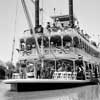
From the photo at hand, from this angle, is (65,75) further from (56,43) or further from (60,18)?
(60,18)

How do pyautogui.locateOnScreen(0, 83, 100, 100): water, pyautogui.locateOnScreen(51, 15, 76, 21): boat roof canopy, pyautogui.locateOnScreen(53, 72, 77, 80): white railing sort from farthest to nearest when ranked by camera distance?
pyautogui.locateOnScreen(51, 15, 76, 21): boat roof canopy → pyautogui.locateOnScreen(53, 72, 77, 80): white railing → pyautogui.locateOnScreen(0, 83, 100, 100): water

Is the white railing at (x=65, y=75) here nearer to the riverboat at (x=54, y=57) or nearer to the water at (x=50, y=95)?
the riverboat at (x=54, y=57)

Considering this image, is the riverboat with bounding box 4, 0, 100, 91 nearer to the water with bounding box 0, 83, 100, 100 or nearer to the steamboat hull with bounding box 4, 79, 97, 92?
the steamboat hull with bounding box 4, 79, 97, 92

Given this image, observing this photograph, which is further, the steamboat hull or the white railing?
the white railing

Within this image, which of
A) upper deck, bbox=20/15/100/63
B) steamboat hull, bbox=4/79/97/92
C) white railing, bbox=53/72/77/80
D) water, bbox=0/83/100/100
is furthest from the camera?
upper deck, bbox=20/15/100/63

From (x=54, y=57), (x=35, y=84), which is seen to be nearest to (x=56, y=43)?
(x=54, y=57)

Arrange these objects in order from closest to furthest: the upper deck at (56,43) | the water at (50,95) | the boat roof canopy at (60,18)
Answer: the water at (50,95) → the upper deck at (56,43) → the boat roof canopy at (60,18)

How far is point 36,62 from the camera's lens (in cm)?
2034

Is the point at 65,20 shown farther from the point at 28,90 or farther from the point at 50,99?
the point at 50,99

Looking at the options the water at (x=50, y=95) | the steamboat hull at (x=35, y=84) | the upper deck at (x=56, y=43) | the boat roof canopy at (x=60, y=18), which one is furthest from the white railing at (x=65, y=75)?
the boat roof canopy at (x=60, y=18)

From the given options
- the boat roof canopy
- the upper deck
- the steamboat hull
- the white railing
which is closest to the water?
the steamboat hull

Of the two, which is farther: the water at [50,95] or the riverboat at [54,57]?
the riverboat at [54,57]

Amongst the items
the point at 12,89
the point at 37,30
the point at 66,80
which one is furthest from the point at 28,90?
the point at 37,30

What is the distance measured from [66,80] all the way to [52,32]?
5290 mm
